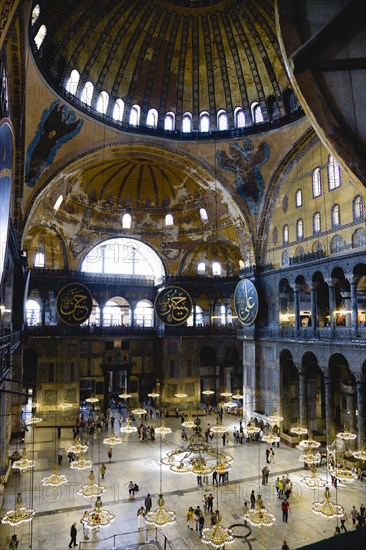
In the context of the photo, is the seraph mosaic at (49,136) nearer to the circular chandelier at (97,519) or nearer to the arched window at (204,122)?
the arched window at (204,122)

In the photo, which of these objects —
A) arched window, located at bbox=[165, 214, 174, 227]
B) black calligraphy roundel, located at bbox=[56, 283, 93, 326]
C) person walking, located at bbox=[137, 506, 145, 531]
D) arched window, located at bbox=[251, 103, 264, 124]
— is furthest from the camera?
arched window, located at bbox=[165, 214, 174, 227]

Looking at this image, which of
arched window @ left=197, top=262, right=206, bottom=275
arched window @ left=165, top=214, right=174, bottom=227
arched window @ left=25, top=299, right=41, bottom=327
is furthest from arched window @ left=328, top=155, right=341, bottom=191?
arched window @ left=25, top=299, right=41, bottom=327

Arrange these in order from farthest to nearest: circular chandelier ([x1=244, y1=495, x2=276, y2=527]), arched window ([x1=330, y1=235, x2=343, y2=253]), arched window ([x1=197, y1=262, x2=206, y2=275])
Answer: arched window ([x1=197, y1=262, x2=206, y2=275]) → arched window ([x1=330, y1=235, x2=343, y2=253]) → circular chandelier ([x1=244, y1=495, x2=276, y2=527])

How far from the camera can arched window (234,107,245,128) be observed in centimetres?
1850

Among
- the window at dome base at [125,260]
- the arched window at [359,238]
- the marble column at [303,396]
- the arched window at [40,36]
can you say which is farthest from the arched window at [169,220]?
the arched window at [40,36]

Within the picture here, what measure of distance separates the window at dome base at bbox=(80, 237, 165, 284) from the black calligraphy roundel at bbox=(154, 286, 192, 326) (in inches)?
271

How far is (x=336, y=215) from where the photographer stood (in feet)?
51.3

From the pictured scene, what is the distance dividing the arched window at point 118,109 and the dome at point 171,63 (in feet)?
0.14

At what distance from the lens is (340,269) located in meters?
15.4

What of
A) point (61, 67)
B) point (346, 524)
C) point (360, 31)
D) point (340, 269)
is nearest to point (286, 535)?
point (346, 524)

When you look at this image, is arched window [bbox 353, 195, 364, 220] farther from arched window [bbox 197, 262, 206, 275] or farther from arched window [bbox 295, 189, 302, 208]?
arched window [bbox 197, 262, 206, 275]

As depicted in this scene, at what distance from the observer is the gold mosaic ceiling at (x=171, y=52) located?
48.7 ft

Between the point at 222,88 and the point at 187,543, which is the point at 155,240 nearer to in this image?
the point at 222,88

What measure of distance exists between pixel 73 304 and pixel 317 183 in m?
11.4
